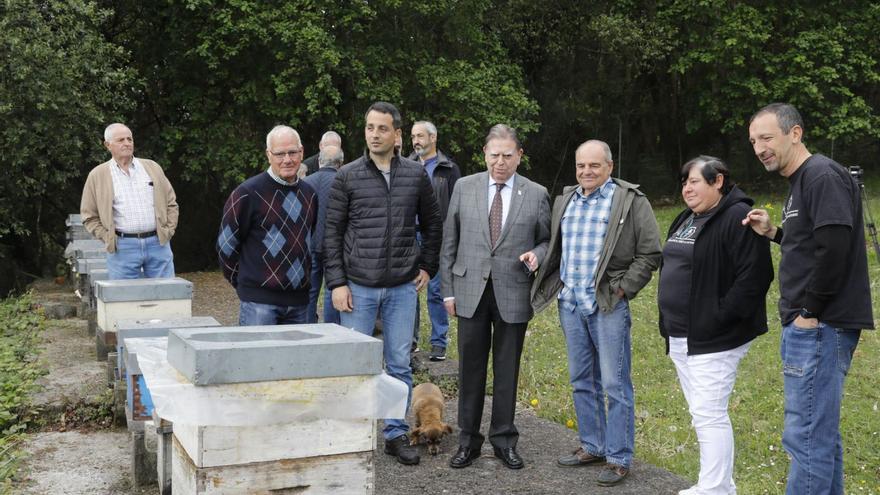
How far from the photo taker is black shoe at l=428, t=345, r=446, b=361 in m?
8.32

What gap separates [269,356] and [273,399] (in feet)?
0.69

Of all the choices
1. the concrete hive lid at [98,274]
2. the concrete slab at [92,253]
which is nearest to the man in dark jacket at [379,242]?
the concrete hive lid at [98,274]

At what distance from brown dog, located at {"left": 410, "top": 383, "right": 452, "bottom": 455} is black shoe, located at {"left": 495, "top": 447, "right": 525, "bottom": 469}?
1.48ft

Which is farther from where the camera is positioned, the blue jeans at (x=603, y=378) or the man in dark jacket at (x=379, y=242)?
the man in dark jacket at (x=379, y=242)

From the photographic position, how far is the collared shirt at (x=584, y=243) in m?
5.18

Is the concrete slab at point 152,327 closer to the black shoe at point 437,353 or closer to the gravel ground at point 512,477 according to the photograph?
the gravel ground at point 512,477

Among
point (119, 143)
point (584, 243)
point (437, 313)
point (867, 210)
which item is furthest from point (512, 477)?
point (867, 210)

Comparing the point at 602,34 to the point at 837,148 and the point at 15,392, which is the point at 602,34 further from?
the point at 15,392

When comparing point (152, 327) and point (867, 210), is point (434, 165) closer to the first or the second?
point (152, 327)

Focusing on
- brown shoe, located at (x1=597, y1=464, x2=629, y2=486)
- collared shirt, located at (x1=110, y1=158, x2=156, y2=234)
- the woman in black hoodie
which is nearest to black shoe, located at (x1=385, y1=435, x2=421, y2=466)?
brown shoe, located at (x1=597, y1=464, x2=629, y2=486)

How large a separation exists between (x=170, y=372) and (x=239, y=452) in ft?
1.80

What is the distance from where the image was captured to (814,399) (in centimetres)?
392

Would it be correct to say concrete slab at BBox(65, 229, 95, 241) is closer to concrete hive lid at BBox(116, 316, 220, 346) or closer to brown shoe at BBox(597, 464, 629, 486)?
concrete hive lid at BBox(116, 316, 220, 346)

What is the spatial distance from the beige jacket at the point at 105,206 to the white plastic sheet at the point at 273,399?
13.4ft
